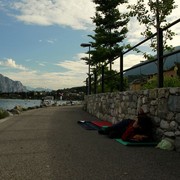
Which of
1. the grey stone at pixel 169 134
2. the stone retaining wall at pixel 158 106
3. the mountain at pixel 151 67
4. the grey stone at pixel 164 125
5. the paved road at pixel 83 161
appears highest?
the mountain at pixel 151 67

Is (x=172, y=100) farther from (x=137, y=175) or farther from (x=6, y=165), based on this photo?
(x=6, y=165)

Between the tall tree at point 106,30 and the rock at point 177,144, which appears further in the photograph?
the tall tree at point 106,30

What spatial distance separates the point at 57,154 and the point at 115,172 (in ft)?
5.59

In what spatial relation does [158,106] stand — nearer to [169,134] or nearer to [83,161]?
[169,134]

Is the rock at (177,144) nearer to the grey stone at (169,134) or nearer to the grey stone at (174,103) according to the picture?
the grey stone at (169,134)

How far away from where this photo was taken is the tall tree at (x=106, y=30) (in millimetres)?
29594

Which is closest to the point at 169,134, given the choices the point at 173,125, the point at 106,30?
the point at 173,125

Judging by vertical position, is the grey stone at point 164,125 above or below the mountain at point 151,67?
below

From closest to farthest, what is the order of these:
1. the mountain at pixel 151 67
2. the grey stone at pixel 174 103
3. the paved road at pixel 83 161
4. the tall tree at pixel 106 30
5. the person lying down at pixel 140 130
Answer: the paved road at pixel 83 161
the grey stone at pixel 174 103
the person lying down at pixel 140 130
the mountain at pixel 151 67
the tall tree at pixel 106 30

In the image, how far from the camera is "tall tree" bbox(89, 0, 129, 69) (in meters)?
29.6

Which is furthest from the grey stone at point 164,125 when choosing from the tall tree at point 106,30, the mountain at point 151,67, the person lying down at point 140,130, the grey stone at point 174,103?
the tall tree at point 106,30

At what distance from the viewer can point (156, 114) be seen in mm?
7832

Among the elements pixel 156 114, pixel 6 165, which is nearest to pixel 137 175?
pixel 6 165

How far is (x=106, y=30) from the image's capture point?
3089cm
